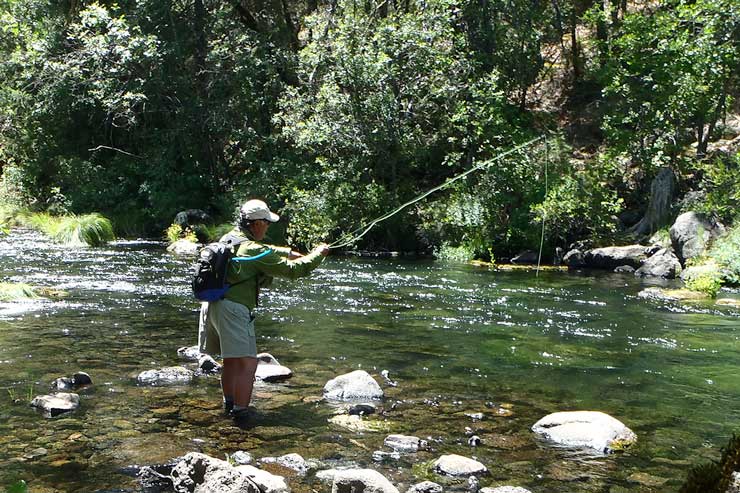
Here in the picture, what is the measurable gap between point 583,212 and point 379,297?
8349 mm

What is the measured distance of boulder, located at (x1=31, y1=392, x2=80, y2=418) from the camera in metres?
6.46

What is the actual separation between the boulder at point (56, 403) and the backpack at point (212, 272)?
4.98 ft

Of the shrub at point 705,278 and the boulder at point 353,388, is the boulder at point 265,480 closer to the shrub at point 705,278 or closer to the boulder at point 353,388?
the boulder at point 353,388

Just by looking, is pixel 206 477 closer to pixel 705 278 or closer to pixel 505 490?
pixel 505 490

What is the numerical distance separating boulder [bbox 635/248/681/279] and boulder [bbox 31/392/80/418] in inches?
549

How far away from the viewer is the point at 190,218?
79.2 feet

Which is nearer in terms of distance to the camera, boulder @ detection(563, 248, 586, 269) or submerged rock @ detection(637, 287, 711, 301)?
submerged rock @ detection(637, 287, 711, 301)

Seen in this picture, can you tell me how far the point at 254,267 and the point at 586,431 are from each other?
2989 millimetres

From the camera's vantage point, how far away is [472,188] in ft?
69.5

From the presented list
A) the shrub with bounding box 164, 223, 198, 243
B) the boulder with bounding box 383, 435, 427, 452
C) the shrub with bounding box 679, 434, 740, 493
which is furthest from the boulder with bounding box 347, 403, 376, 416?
the shrub with bounding box 164, 223, 198, 243

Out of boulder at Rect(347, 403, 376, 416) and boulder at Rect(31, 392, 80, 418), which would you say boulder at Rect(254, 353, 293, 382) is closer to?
boulder at Rect(347, 403, 376, 416)

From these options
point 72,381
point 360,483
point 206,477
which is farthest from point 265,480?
point 72,381

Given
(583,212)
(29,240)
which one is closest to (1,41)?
(29,240)

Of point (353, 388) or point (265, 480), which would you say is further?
point (353, 388)
